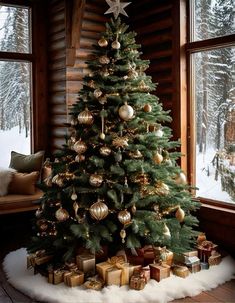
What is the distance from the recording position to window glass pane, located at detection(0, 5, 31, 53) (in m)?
5.68

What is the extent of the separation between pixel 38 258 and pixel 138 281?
1.01 metres

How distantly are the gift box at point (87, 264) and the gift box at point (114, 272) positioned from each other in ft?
0.23

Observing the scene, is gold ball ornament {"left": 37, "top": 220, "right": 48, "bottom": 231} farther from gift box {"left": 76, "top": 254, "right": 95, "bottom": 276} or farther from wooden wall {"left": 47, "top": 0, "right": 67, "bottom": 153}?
wooden wall {"left": 47, "top": 0, "right": 67, "bottom": 153}

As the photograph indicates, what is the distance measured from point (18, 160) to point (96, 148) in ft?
6.91

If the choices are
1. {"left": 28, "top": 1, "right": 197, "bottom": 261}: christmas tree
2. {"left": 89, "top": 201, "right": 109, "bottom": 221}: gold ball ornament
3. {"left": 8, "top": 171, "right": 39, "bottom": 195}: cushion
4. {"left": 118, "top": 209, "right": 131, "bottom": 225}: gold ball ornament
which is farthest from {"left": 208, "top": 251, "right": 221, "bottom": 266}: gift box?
{"left": 8, "top": 171, "right": 39, "bottom": 195}: cushion

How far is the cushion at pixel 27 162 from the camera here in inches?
217

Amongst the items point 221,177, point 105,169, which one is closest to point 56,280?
point 105,169

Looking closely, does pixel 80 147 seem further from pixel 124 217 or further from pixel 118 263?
pixel 118 263

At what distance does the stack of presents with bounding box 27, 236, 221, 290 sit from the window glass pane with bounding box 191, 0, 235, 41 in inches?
93.4

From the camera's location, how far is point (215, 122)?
4.66m

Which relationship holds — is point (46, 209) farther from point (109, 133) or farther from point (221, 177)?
point (221, 177)

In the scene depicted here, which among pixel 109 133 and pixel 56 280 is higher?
pixel 109 133

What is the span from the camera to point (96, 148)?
3861mm

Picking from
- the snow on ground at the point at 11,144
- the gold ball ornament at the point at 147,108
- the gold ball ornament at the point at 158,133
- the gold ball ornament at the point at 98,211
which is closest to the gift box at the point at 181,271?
the gold ball ornament at the point at 98,211
